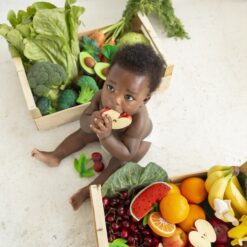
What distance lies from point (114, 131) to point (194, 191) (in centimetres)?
28

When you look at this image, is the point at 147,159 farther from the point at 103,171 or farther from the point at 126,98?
the point at 126,98

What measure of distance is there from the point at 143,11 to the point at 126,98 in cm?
55

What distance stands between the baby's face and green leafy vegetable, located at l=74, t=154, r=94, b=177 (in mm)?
284

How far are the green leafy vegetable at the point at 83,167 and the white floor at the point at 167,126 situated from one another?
2cm

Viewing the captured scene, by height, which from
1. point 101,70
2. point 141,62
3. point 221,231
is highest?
point 141,62

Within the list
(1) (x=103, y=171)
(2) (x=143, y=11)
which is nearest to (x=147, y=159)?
(1) (x=103, y=171)

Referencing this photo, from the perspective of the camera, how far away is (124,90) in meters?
0.78

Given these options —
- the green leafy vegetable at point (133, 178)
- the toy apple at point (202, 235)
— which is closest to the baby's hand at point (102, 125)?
the green leafy vegetable at point (133, 178)

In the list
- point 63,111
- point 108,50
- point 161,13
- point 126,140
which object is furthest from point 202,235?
point 161,13

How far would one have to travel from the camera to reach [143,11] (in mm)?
1218

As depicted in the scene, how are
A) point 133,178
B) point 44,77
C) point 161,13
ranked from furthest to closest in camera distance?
point 161,13, point 44,77, point 133,178

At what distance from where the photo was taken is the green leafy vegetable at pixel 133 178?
34.0 inches

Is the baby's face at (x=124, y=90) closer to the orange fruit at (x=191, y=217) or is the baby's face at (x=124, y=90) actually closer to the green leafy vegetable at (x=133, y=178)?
the green leafy vegetable at (x=133, y=178)

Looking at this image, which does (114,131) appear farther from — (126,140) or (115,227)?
(115,227)
